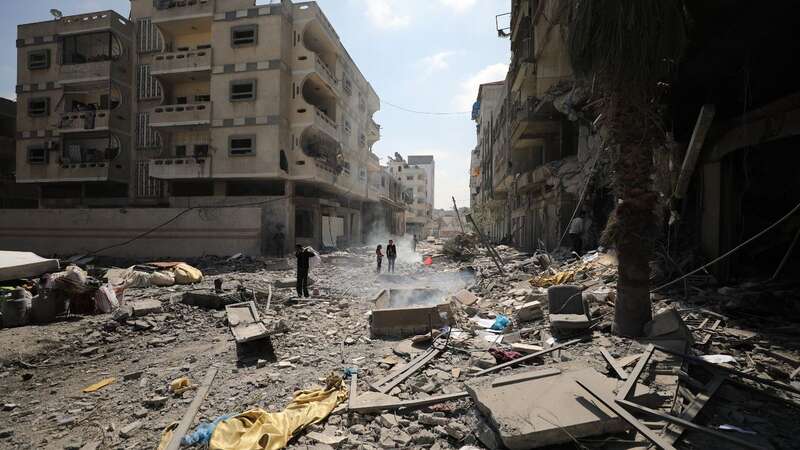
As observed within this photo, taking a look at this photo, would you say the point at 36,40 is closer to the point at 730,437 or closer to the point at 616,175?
the point at 616,175

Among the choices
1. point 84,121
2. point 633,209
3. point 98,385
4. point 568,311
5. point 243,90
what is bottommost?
point 98,385

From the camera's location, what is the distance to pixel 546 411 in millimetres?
3438

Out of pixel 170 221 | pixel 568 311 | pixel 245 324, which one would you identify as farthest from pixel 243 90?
pixel 568 311

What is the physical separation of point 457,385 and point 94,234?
1035 inches

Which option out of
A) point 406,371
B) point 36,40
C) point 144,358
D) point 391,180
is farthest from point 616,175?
point 391,180

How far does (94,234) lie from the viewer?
22.7 metres

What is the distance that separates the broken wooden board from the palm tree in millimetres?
5884

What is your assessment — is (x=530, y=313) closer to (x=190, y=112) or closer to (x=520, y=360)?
(x=520, y=360)

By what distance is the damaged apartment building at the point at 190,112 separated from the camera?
2234 centimetres

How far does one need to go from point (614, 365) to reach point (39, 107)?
119ft

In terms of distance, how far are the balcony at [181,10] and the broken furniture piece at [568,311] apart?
84.1ft

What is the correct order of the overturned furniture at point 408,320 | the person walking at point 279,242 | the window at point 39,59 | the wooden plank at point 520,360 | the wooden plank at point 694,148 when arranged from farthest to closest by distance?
the window at point 39,59 < the person walking at point 279,242 < the wooden plank at point 694,148 < the overturned furniture at point 408,320 < the wooden plank at point 520,360

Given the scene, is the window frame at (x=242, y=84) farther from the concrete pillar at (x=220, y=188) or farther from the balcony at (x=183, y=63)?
the concrete pillar at (x=220, y=188)

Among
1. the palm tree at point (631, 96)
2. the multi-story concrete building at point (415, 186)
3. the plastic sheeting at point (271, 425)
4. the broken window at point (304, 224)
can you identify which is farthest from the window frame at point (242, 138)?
the multi-story concrete building at point (415, 186)
